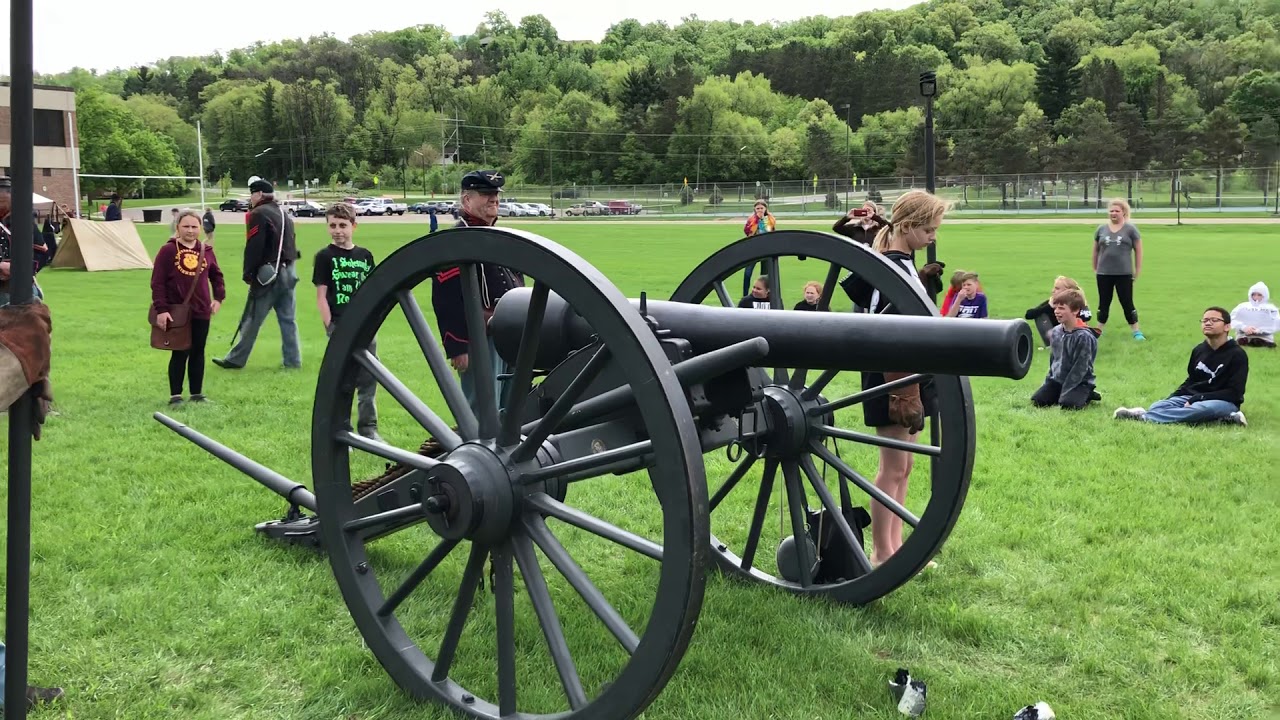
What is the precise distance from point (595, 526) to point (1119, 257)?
10889 mm

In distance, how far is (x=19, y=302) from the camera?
8.43ft

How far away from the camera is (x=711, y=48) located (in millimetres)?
166625

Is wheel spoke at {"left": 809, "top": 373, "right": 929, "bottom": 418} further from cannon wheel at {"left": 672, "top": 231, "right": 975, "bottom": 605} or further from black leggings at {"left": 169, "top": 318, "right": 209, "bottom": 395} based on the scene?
black leggings at {"left": 169, "top": 318, "right": 209, "bottom": 395}

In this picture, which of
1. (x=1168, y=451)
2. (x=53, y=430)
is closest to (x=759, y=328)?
(x=1168, y=451)

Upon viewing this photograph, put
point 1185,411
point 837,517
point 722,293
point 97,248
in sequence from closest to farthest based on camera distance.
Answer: point 837,517 < point 722,293 < point 1185,411 < point 97,248

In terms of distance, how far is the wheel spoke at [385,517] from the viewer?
10.9ft

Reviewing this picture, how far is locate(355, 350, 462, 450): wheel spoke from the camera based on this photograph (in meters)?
3.42

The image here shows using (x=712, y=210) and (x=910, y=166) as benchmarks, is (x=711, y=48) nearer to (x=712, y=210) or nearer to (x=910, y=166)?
(x=910, y=166)

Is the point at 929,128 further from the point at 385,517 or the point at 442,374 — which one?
the point at 385,517

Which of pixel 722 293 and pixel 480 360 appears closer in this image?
pixel 480 360

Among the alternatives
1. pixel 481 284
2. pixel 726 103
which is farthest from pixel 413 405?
pixel 726 103

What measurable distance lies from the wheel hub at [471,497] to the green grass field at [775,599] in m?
0.63

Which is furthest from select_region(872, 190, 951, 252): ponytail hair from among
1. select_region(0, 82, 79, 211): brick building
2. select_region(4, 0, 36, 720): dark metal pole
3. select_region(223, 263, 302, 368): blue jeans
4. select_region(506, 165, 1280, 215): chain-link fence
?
select_region(506, 165, 1280, 215): chain-link fence

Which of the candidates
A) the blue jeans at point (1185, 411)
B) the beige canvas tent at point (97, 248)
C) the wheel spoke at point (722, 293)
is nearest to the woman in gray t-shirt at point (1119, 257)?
the blue jeans at point (1185, 411)
